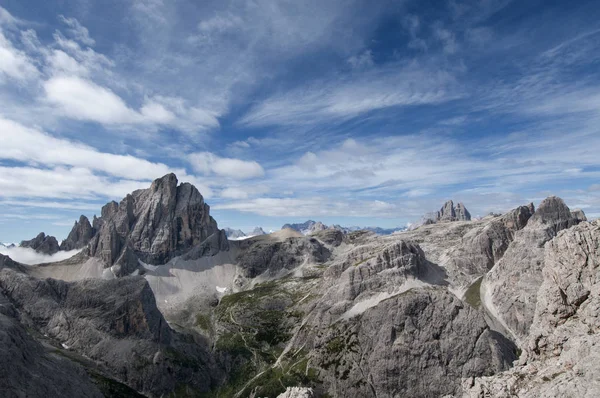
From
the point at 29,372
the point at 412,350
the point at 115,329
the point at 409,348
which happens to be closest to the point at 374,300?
the point at 409,348

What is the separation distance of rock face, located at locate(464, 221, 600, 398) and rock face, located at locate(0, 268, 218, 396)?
6293 inches

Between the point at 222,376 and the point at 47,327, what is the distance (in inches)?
3483

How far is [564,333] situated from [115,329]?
7451 inches

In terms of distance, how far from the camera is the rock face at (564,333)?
37.9 m

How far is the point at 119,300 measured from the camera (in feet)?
627

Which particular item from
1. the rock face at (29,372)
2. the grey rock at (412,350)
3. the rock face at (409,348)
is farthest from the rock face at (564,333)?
the grey rock at (412,350)

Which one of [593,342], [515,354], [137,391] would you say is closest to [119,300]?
[137,391]

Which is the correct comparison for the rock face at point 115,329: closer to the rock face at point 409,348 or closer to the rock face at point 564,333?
the rock face at point 409,348

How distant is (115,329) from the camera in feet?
602

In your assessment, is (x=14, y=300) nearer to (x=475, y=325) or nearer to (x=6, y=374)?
(x=6, y=374)

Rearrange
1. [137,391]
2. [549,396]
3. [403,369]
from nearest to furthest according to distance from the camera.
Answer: [549,396], [403,369], [137,391]

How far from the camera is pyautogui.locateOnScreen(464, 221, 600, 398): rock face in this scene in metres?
37.9

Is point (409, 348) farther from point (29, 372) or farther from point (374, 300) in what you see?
point (29, 372)

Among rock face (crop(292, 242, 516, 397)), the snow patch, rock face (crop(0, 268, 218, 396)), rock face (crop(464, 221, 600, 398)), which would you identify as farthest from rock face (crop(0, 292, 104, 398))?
the snow patch
